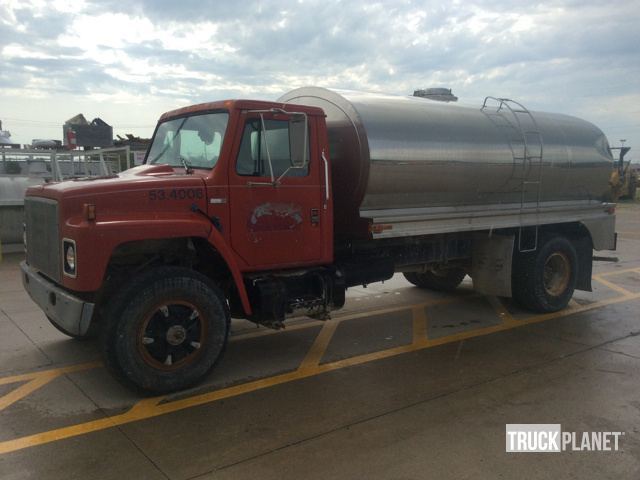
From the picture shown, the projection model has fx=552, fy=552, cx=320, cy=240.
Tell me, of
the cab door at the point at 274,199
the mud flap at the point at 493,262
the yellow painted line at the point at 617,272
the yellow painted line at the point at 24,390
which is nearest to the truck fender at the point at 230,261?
the cab door at the point at 274,199

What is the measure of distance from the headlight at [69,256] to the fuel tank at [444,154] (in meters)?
2.74

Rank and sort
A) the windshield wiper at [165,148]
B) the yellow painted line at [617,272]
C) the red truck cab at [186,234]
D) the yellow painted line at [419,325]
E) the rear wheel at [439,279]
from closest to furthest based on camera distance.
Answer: the red truck cab at [186,234], the windshield wiper at [165,148], the yellow painted line at [419,325], the rear wheel at [439,279], the yellow painted line at [617,272]

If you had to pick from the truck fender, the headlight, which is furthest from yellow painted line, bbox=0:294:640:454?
the headlight

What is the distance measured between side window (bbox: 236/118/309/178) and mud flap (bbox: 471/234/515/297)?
10.8 ft

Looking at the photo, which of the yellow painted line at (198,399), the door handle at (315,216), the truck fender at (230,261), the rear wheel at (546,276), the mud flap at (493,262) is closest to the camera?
the yellow painted line at (198,399)

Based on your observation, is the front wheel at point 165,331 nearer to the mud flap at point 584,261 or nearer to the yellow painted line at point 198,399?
the yellow painted line at point 198,399

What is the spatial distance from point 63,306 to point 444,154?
4177 mm

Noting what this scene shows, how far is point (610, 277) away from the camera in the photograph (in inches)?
408

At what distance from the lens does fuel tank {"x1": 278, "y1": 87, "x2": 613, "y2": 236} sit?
225 inches

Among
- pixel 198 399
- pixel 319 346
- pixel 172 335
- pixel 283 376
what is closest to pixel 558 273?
pixel 319 346

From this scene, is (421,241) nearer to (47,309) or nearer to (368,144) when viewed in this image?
(368,144)

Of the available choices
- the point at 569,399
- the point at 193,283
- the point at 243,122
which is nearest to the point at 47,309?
the point at 193,283

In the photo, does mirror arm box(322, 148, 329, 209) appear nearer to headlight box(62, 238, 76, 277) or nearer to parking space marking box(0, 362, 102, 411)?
headlight box(62, 238, 76, 277)

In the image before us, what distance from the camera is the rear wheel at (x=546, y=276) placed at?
24.8 ft
